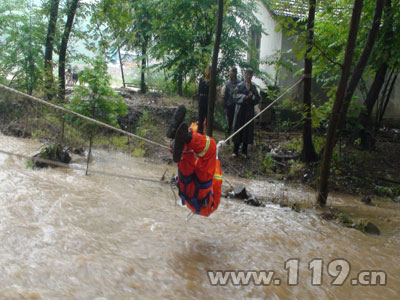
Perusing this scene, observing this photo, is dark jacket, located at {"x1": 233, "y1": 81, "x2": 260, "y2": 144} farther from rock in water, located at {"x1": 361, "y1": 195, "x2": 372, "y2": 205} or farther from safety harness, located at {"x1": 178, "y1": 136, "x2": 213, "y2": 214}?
safety harness, located at {"x1": 178, "y1": 136, "x2": 213, "y2": 214}

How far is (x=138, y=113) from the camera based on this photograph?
435 inches

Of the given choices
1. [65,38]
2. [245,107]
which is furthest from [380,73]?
[65,38]

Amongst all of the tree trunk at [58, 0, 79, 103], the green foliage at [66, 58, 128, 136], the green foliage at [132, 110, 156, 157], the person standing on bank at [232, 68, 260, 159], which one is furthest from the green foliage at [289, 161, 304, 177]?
the tree trunk at [58, 0, 79, 103]

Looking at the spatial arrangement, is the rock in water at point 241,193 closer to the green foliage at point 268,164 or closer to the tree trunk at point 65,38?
the green foliage at point 268,164

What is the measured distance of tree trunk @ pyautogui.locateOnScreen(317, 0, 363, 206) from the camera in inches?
200

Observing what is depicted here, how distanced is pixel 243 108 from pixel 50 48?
597 cm

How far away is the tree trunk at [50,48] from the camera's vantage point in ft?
31.5

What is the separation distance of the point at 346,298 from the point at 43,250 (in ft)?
9.16

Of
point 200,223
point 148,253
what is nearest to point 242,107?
point 200,223

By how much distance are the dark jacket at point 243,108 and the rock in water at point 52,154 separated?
12.1 feet

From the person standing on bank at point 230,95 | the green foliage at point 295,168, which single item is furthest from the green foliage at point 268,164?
the person standing on bank at point 230,95

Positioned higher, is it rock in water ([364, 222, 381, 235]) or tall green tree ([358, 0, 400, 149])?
tall green tree ([358, 0, 400, 149])

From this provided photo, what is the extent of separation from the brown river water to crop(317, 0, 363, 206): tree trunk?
1.40 ft

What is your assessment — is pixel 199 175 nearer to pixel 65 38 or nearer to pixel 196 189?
pixel 196 189
